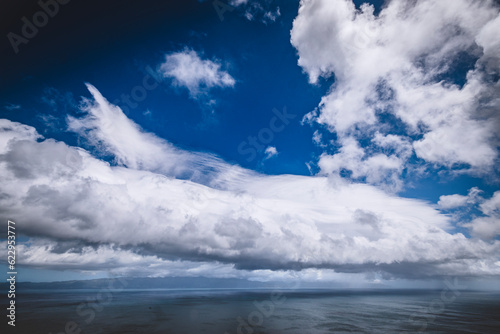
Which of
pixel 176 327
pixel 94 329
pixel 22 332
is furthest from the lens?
pixel 176 327

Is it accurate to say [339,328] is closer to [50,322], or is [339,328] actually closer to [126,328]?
[126,328]

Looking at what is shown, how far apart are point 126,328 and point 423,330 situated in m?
87.4

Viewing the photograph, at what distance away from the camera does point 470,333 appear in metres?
65.4

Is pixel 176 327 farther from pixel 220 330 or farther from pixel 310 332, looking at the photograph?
pixel 310 332

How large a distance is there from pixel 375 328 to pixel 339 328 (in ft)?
38.8

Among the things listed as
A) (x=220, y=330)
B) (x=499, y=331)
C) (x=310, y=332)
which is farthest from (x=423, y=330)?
(x=220, y=330)

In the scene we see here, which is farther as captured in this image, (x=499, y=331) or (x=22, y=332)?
(x=499, y=331)

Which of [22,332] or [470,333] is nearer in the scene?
[22,332]

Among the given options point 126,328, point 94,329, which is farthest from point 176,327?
point 94,329

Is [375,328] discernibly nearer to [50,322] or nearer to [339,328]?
[339,328]

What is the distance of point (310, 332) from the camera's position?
212 ft

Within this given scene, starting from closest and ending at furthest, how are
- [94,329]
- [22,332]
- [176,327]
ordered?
[22,332] → [94,329] → [176,327]

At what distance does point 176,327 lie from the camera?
6819 centimetres

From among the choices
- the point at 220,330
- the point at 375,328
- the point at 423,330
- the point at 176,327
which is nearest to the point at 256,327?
the point at 220,330
